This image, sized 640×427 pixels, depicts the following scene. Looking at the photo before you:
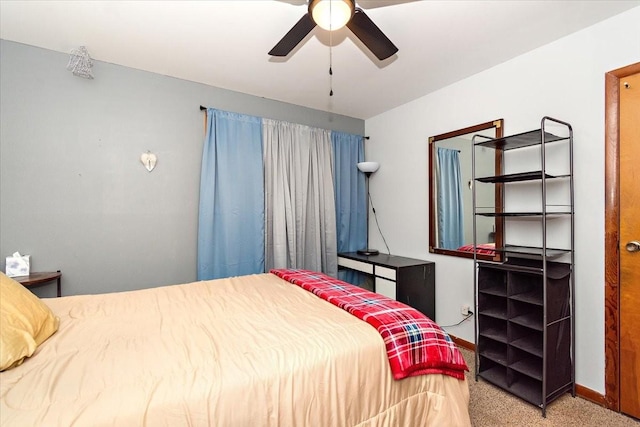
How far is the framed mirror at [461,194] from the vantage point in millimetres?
2596

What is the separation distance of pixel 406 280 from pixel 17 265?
315cm

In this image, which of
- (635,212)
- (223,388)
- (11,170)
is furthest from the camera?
(11,170)

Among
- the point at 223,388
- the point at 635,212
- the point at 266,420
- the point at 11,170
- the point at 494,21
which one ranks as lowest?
the point at 266,420

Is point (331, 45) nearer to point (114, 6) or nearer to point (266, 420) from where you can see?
point (114, 6)

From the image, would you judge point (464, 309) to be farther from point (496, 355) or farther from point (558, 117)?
point (558, 117)

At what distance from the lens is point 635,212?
1.86 m

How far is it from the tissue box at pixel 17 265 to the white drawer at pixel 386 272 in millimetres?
2905

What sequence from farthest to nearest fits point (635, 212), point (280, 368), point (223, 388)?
point (635, 212) → point (280, 368) → point (223, 388)

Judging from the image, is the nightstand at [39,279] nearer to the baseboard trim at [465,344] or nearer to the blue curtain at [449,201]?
the blue curtain at [449,201]

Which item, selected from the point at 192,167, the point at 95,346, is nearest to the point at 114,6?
the point at 192,167

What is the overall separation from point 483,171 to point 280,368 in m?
2.39

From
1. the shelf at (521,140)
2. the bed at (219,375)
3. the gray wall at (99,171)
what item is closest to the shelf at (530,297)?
the bed at (219,375)

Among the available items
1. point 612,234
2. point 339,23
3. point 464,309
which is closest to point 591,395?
point 464,309

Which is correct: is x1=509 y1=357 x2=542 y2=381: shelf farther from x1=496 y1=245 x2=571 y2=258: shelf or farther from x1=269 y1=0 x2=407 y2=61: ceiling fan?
x1=269 y1=0 x2=407 y2=61: ceiling fan
